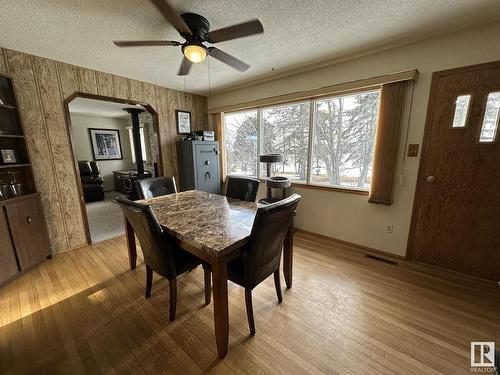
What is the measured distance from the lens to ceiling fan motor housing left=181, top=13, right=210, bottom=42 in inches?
61.0

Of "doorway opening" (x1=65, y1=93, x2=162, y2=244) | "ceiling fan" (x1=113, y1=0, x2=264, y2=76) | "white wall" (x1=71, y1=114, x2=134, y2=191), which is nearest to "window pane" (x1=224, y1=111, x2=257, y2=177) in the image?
"doorway opening" (x1=65, y1=93, x2=162, y2=244)

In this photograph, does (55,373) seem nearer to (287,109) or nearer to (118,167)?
(287,109)

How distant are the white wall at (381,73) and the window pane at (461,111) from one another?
240 mm

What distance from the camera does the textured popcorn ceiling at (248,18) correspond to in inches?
58.7

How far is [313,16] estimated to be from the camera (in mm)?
1637

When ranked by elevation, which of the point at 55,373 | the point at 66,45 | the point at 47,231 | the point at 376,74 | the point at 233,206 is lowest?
the point at 55,373

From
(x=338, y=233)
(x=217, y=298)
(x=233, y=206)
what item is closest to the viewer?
(x=217, y=298)

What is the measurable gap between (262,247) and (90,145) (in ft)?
21.6

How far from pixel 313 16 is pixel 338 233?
2431 millimetres

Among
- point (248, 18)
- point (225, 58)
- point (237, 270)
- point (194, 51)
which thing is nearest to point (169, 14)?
point (194, 51)

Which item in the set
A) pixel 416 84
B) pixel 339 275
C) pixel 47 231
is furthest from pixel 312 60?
pixel 47 231

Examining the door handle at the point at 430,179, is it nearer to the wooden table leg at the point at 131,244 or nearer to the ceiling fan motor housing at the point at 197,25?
the ceiling fan motor housing at the point at 197,25

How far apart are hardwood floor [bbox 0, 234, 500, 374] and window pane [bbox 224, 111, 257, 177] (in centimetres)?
218

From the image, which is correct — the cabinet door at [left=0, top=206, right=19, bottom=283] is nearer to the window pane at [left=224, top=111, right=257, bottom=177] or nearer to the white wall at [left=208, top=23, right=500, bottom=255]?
the window pane at [left=224, top=111, right=257, bottom=177]
